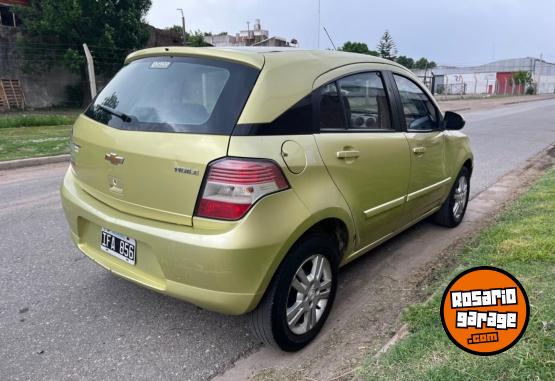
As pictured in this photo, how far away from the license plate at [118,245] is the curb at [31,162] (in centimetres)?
627

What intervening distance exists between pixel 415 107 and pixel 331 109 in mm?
1400

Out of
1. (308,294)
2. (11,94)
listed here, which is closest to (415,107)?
(308,294)

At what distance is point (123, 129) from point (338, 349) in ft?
6.03

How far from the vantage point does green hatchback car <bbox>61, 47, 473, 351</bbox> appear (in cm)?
229

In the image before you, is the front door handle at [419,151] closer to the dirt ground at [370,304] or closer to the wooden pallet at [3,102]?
the dirt ground at [370,304]

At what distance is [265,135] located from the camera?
2373mm

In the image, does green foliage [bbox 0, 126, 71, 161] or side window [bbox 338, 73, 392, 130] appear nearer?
side window [bbox 338, 73, 392, 130]

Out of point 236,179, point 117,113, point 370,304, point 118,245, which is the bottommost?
point 370,304

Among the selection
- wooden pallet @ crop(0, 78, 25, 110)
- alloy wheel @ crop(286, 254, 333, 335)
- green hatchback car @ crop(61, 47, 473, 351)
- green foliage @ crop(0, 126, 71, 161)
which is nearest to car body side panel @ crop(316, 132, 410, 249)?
green hatchback car @ crop(61, 47, 473, 351)

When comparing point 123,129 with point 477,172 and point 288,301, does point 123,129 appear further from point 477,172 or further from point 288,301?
point 477,172

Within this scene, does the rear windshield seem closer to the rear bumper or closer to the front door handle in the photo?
the rear bumper

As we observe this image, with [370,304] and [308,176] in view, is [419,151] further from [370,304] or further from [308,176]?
[308,176]

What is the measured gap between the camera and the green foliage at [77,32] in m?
22.2

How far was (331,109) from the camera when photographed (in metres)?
2.84
